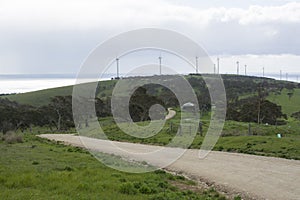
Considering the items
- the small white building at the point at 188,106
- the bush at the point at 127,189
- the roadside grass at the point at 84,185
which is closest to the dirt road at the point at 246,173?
the roadside grass at the point at 84,185

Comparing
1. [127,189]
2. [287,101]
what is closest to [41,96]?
[287,101]

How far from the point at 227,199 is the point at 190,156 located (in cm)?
→ 1197

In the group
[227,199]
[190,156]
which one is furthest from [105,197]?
[190,156]

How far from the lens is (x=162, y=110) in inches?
→ 2746

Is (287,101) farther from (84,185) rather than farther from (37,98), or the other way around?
(84,185)

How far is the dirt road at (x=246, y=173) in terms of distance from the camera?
44.9 ft

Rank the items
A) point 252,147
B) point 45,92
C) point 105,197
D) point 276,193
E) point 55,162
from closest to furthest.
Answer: point 105,197 → point 276,193 → point 55,162 → point 252,147 → point 45,92

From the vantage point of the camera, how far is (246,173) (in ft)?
57.2

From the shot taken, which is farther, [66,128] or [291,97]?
[291,97]

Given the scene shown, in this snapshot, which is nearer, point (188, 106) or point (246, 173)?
point (246, 173)

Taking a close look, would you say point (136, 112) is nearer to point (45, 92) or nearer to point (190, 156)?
point (190, 156)

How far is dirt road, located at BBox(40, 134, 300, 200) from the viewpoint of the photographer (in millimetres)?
13673

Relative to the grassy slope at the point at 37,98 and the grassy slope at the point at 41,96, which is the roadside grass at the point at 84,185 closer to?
the grassy slope at the point at 41,96

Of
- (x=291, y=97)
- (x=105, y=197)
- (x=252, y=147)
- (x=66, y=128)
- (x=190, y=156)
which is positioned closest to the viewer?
(x=105, y=197)
